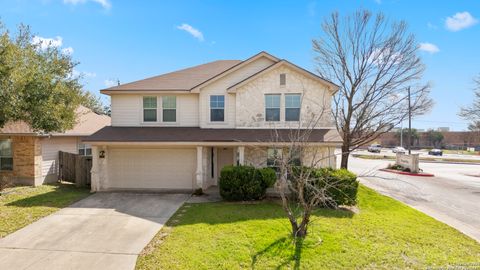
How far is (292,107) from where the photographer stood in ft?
44.9

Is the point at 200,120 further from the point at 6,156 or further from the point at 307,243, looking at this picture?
the point at 6,156

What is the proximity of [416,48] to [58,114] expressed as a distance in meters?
20.7

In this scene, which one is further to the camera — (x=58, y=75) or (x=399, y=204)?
(x=58, y=75)

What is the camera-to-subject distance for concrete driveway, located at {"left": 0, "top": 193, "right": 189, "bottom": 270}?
6117mm

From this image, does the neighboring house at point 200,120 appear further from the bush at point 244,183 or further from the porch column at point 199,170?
the bush at point 244,183

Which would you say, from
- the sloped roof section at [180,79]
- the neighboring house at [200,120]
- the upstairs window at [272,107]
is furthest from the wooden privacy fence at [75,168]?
the upstairs window at [272,107]

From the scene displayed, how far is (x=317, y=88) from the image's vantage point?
13.7 meters

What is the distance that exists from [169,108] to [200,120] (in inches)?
78.3

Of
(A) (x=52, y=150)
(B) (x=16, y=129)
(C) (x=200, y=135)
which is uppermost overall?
(B) (x=16, y=129)

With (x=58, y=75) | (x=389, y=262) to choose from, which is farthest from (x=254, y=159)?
(x=58, y=75)

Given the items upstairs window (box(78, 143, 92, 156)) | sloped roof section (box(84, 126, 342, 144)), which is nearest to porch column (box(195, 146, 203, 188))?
sloped roof section (box(84, 126, 342, 144))

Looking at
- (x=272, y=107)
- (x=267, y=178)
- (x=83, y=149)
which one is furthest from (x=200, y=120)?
(x=83, y=149)

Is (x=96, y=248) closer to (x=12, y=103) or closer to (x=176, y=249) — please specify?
(x=176, y=249)

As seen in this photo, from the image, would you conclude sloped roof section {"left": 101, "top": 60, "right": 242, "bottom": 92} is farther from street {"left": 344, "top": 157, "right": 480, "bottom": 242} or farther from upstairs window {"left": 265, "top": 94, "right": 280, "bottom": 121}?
street {"left": 344, "top": 157, "right": 480, "bottom": 242}
